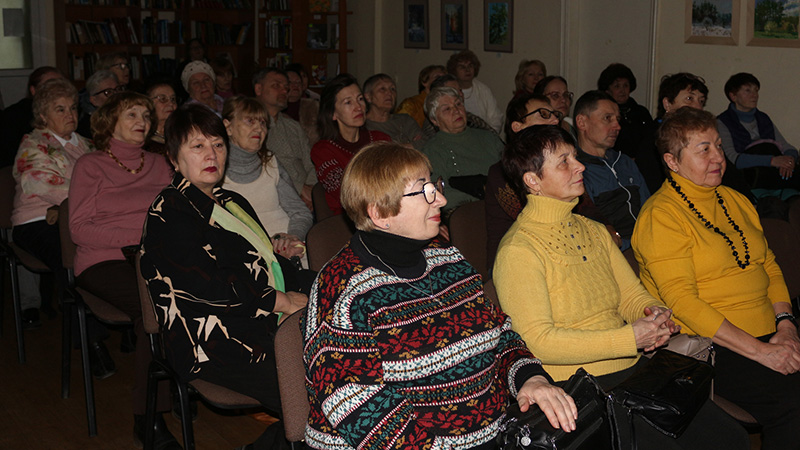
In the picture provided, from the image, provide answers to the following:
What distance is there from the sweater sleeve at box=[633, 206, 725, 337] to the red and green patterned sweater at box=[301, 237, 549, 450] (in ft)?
2.73

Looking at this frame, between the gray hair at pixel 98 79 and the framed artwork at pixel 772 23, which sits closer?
the gray hair at pixel 98 79

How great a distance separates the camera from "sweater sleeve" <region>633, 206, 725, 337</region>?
97.0 inches

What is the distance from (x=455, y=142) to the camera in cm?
420

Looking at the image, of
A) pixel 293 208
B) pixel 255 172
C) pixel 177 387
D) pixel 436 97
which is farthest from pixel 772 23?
pixel 177 387

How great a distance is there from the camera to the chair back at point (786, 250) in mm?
2953

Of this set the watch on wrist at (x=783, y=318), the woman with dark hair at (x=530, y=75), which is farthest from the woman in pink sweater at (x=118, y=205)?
the woman with dark hair at (x=530, y=75)

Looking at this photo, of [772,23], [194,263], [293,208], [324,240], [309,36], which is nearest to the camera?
[194,263]

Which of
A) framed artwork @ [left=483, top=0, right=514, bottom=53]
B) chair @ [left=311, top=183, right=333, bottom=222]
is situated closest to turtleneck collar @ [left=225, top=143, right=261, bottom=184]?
chair @ [left=311, top=183, right=333, bottom=222]

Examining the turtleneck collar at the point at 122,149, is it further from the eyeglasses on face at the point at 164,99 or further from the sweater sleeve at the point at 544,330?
the sweater sleeve at the point at 544,330

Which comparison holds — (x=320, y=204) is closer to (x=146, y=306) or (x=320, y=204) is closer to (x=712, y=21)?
(x=146, y=306)

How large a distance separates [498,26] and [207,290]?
6207mm

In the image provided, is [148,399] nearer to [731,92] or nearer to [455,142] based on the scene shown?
[455,142]

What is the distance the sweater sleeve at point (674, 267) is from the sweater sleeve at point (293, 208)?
1.68 m

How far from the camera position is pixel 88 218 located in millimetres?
3244
